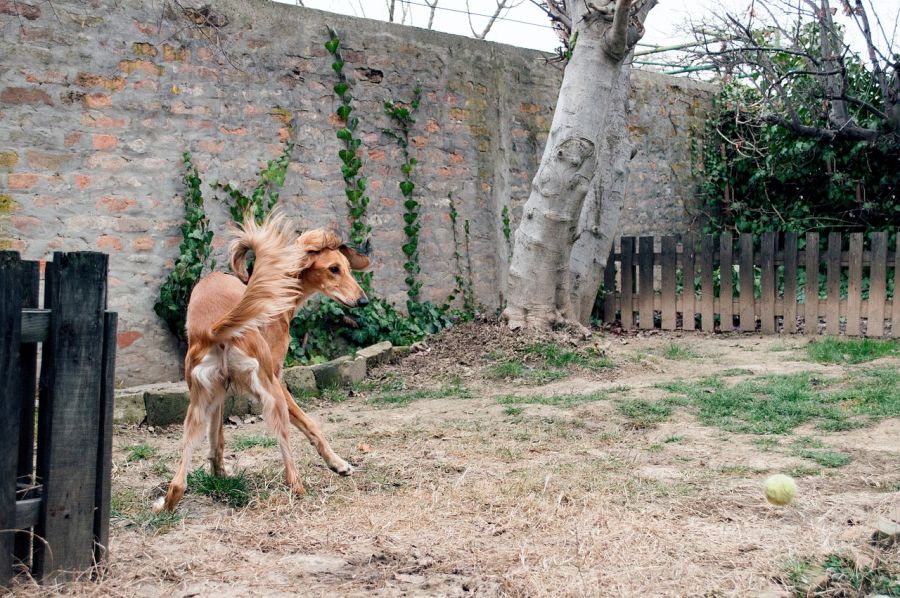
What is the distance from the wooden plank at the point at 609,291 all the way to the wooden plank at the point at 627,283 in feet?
0.47

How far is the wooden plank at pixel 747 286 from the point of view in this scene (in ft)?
35.3

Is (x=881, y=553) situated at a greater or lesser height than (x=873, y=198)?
lesser

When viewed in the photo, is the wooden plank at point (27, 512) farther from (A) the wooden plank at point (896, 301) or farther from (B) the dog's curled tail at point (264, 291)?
(A) the wooden plank at point (896, 301)

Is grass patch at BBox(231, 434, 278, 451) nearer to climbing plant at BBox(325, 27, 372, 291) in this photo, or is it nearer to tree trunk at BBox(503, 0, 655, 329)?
climbing plant at BBox(325, 27, 372, 291)

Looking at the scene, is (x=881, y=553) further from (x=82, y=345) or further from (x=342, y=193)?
(x=342, y=193)

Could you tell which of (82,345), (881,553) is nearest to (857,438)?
(881,553)

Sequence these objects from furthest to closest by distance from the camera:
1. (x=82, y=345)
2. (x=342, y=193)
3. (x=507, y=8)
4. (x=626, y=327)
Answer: (x=507, y=8)
(x=626, y=327)
(x=342, y=193)
(x=82, y=345)

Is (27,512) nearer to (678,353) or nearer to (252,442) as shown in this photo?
(252,442)

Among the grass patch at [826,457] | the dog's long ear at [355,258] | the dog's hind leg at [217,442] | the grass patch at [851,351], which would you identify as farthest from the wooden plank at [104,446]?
the grass patch at [851,351]

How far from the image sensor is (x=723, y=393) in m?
6.61

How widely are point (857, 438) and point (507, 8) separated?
21.1 metres

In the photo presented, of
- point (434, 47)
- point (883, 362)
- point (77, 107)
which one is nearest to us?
point (77, 107)

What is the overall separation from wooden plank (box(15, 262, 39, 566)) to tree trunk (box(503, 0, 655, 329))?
20.0 ft

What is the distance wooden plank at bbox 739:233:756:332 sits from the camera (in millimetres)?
10750
